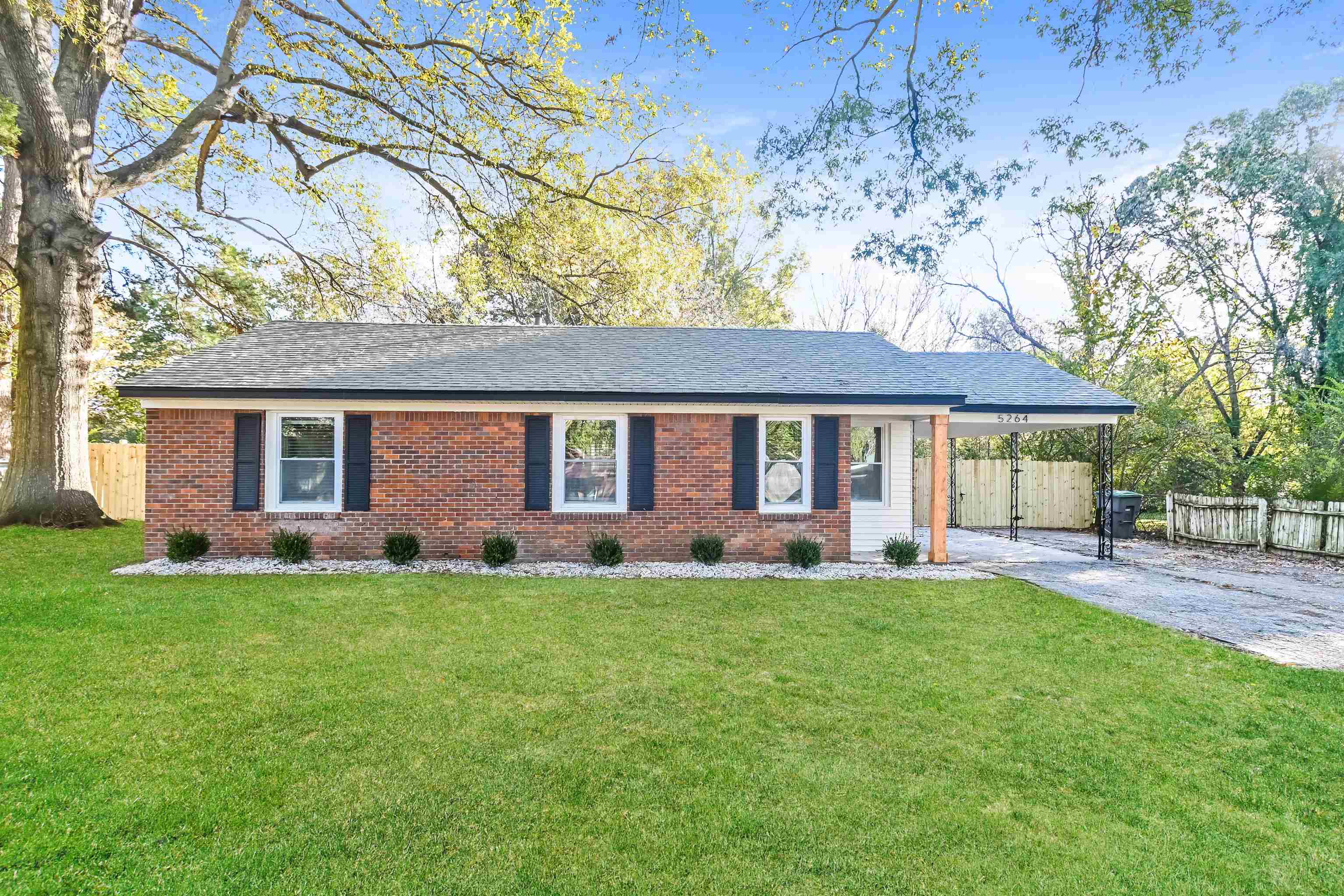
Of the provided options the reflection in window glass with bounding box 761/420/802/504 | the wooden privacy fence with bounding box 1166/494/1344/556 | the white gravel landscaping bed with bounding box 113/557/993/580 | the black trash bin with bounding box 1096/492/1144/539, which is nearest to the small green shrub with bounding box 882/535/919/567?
the white gravel landscaping bed with bounding box 113/557/993/580

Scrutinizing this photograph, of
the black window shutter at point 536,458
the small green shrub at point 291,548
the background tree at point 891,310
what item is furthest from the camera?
the background tree at point 891,310

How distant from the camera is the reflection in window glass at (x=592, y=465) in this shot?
33.7 ft

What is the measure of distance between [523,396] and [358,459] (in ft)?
9.39

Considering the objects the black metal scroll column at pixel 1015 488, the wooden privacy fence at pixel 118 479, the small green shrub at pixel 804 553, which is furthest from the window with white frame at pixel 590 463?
the wooden privacy fence at pixel 118 479

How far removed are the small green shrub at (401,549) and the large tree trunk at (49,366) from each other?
269 inches

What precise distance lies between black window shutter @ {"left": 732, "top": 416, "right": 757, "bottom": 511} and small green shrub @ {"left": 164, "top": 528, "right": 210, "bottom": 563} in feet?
27.1

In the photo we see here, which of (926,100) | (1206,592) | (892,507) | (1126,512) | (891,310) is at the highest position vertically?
(891,310)

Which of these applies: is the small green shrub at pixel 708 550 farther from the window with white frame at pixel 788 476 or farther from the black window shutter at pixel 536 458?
the black window shutter at pixel 536 458

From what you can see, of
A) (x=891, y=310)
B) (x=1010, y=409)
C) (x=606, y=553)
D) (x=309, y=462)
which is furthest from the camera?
(x=891, y=310)

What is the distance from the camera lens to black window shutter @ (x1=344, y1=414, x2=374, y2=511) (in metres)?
9.87

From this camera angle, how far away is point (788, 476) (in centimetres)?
1038

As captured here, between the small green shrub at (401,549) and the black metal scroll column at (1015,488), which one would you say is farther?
the black metal scroll column at (1015,488)

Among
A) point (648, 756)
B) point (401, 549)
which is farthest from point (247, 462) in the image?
point (648, 756)

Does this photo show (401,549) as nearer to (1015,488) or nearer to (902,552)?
(902,552)
